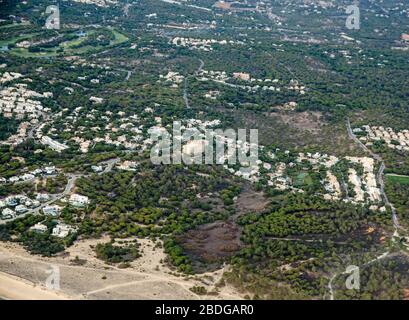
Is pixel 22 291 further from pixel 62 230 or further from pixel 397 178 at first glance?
pixel 397 178

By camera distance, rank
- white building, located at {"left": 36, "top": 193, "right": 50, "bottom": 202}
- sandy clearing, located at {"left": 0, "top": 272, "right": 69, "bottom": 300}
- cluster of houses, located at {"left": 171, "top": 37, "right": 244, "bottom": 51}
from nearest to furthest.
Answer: sandy clearing, located at {"left": 0, "top": 272, "right": 69, "bottom": 300}, white building, located at {"left": 36, "top": 193, "right": 50, "bottom": 202}, cluster of houses, located at {"left": 171, "top": 37, "right": 244, "bottom": 51}

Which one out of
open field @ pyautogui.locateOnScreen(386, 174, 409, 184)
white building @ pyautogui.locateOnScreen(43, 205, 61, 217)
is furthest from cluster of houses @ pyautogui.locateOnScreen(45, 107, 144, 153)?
open field @ pyautogui.locateOnScreen(386, 174, 409, 184)

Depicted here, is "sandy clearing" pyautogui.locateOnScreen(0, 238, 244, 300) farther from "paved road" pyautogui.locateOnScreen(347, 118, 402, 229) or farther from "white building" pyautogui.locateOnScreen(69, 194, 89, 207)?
"paved road" pyautogui.locateOnScreen(347, 118, 402, 229)

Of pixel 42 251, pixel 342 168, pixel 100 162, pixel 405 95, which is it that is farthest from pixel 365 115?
pixel 42 251

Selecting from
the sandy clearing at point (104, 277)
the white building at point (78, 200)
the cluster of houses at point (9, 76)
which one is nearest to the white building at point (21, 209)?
the white building at point (78, 200)

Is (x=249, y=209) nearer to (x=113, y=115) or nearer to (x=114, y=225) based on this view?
(x=114, y=225)

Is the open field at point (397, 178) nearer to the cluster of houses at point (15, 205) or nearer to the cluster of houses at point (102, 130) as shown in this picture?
the cluster of houses at point (102, 130)
